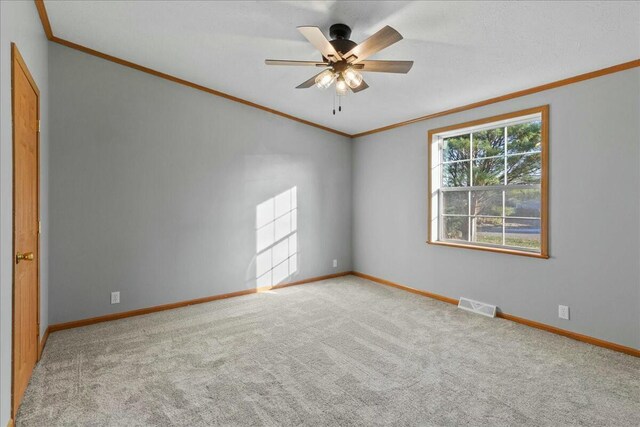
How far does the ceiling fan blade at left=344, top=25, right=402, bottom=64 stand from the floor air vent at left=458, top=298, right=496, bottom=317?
2.99 m

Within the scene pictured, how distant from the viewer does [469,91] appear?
3502 mm

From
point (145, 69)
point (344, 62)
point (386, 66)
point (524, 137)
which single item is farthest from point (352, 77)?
point (145, 69)

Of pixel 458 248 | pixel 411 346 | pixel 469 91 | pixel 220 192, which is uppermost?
pixel 469 91

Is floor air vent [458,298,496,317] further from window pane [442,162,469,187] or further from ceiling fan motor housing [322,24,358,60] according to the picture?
ceiling fan motor housing [322,24,358,60]

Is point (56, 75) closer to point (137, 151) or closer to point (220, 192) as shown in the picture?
point (137, 151)

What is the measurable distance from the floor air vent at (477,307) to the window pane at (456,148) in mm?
1760

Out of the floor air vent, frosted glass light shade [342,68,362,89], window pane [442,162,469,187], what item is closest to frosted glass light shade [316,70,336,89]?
frosted glass light shade [342,68,362,89]

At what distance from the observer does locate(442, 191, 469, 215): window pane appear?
413cm

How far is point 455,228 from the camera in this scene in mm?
4270

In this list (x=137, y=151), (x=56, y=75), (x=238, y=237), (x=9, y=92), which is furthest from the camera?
(x=238, y=237)

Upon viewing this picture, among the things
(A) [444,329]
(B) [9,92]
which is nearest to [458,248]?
(A) [444,329]

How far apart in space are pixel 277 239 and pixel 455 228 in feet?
8.10

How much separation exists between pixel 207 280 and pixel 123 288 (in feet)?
3.06

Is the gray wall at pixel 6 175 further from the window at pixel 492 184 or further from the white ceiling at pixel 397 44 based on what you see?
the window at pixel 492 184
